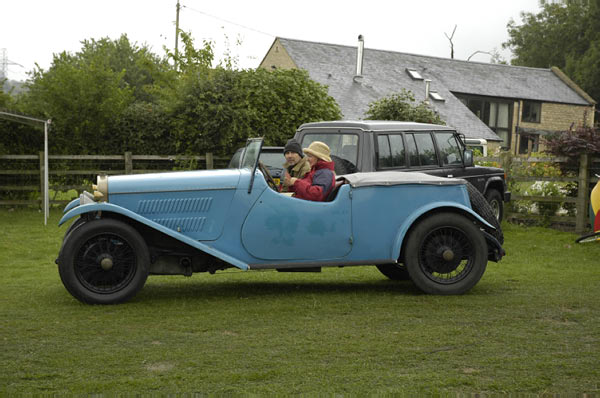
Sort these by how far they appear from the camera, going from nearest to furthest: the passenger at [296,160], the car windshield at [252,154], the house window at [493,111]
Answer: the car windshield at [252,154]
the passenger at [296,160]
the house window at [493,111]

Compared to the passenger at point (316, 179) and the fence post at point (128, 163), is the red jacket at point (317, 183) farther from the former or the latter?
the fence post at point (128, 163)

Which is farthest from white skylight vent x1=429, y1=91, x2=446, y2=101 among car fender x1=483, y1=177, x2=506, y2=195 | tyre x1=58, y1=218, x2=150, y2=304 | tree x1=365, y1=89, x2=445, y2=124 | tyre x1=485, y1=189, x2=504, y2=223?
tyre x1=58, y1=218, x2=150, y2=304

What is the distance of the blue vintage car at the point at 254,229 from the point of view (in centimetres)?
648

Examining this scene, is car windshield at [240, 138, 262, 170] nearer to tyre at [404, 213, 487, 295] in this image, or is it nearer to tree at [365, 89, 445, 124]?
tyre at [404, 213, 487, 295]

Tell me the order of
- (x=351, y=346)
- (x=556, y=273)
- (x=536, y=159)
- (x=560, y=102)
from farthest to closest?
(x=560, y=102) → (x=536, y=159) → (x=556, y=273) → (x=351, y=346)

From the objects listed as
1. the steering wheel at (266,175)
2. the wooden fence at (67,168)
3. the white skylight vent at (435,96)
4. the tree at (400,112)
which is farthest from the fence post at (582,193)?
the white skylight vent at (435,96)

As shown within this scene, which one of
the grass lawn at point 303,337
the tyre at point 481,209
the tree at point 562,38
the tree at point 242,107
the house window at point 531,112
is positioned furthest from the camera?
the tree at point 562,38

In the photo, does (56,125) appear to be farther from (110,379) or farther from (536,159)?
(110,379)

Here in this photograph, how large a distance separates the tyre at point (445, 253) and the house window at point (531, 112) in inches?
1535

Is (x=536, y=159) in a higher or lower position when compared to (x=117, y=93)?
lower

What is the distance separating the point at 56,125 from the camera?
1883 cm

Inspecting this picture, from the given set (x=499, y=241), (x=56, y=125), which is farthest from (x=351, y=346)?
(x=56, y=125)

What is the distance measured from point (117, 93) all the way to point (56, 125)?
1.77 m

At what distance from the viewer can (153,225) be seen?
21.2 ft
